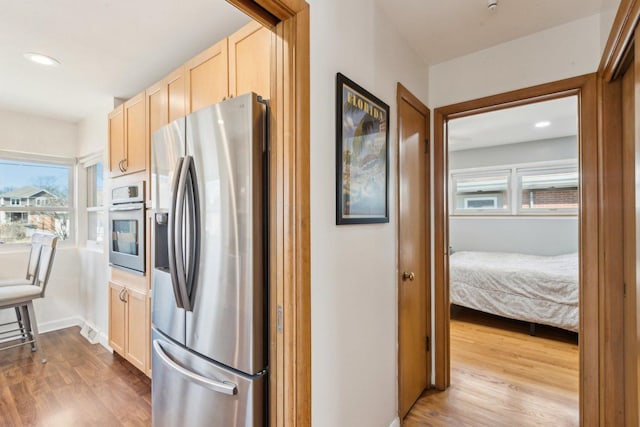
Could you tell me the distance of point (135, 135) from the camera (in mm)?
2514

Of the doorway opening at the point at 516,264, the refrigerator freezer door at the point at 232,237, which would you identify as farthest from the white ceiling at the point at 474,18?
the refrigerator freezer door at the point at 232,237

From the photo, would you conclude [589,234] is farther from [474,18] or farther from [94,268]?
[94,268]

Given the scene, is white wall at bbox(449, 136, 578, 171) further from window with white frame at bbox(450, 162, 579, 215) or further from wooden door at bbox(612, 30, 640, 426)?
wooden door at bbox(612, 30, 640, 426)

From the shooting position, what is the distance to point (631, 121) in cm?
137

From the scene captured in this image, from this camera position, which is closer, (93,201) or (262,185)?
(262,185)

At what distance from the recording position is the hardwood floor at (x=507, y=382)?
1.99 metres

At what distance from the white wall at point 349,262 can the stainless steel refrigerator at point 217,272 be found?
0.22 m

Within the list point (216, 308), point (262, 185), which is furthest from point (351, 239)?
point (216, 308)

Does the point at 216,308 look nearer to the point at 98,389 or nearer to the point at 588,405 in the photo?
the point at 98,389

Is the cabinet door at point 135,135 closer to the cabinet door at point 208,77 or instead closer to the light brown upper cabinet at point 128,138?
the light brown upper cabinet at point 128,138

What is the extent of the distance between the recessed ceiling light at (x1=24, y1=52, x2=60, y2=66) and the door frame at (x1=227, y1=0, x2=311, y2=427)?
2.04 m

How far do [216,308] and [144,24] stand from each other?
1.70 m

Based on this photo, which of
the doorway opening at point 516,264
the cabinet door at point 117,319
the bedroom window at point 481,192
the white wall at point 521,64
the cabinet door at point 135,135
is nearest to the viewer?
the white wall at point 521,64

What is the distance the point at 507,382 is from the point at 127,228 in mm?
3241
